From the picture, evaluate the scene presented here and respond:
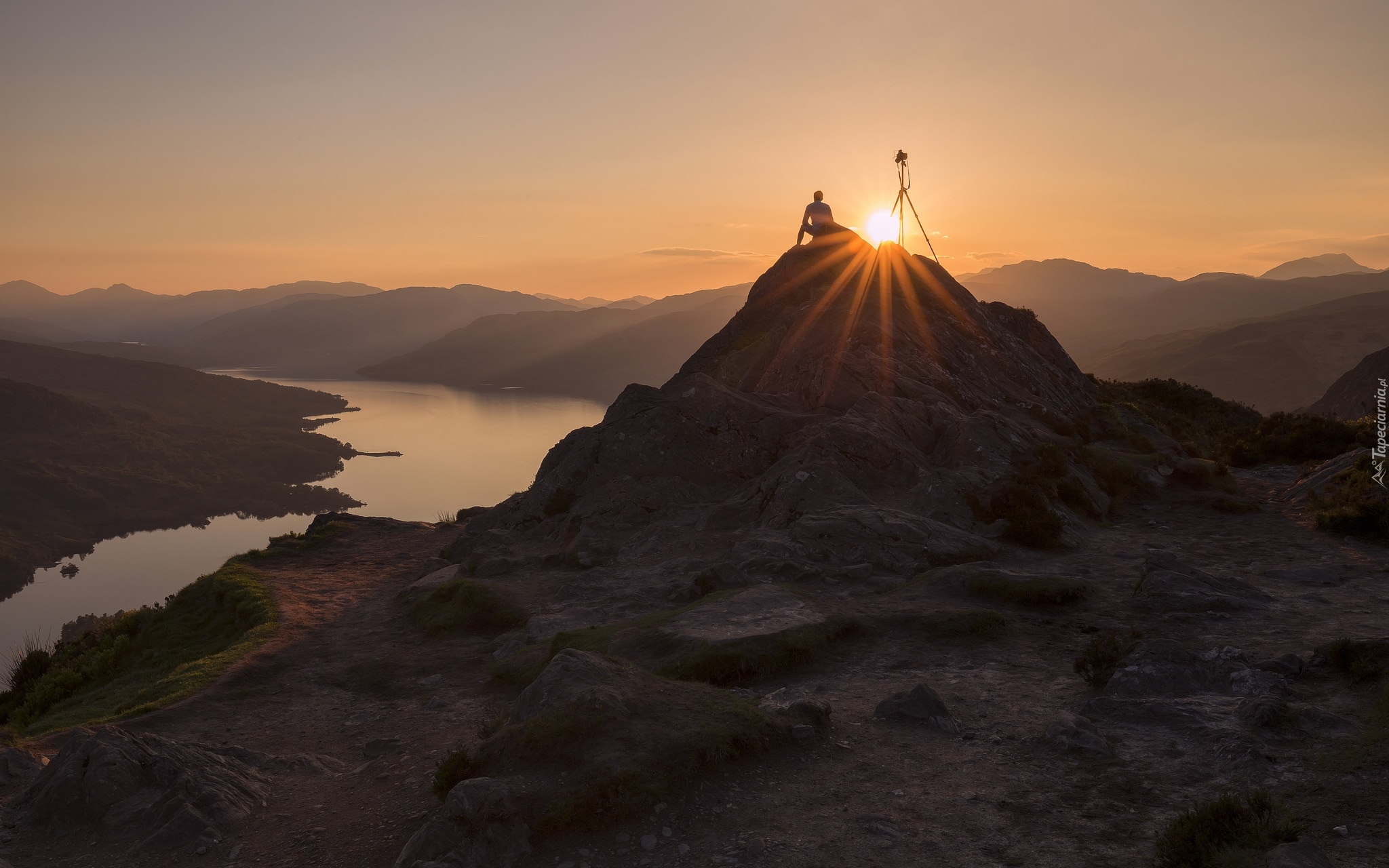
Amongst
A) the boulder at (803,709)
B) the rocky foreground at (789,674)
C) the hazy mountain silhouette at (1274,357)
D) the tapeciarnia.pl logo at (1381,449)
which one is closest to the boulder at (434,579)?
the rocky foreground at (789,674)

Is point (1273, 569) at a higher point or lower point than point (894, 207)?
lower

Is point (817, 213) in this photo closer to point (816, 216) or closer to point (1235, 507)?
point (816, 216)

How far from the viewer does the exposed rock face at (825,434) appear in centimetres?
2083

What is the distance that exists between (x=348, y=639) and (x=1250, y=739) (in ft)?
60.9

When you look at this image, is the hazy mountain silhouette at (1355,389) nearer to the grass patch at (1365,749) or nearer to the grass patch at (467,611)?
the grass patch at (1365,749)

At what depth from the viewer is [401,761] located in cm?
1229

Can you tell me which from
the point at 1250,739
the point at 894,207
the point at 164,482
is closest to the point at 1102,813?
the point at 1250,739

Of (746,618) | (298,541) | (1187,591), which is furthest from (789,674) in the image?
(298,541)

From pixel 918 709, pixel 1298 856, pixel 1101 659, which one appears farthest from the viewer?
pixel 1101 659

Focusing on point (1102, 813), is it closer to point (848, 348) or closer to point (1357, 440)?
point (848, 348)

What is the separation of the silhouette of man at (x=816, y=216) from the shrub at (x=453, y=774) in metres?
30.0

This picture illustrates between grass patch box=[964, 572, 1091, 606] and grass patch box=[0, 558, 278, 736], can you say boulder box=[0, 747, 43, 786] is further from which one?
grass patch box=[964, 572, 1091, 606]

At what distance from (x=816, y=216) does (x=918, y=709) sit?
28023 mm

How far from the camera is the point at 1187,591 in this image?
15.5m
